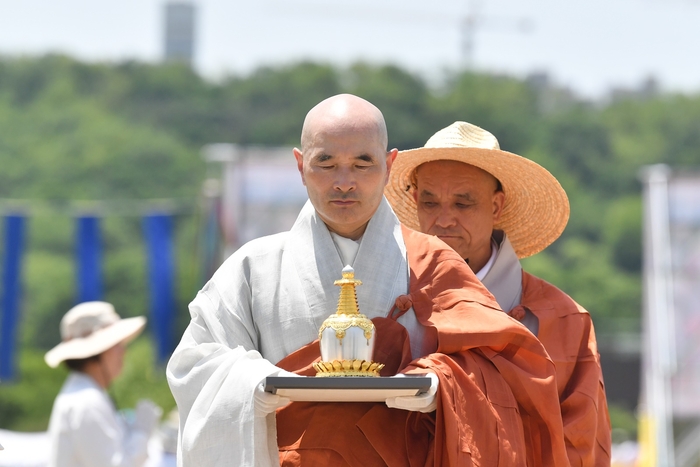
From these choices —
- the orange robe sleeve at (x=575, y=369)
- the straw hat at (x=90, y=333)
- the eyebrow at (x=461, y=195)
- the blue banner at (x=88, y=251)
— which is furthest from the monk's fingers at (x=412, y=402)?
the blue banner at (x=88, y=251)

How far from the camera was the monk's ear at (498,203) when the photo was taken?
453cm

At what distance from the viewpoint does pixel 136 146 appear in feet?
204

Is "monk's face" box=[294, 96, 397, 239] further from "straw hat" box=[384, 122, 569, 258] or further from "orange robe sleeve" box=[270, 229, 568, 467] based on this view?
"straw hat" box=[384, 122, 569, 258]

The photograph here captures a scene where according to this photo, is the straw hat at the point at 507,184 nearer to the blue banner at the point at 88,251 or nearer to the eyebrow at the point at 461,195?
the eyebrow at the point at 461,195

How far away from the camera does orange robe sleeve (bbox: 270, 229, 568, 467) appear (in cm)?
327

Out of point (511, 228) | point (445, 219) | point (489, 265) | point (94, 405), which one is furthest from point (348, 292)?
point (94, 405)

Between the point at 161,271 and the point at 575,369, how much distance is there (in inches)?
500

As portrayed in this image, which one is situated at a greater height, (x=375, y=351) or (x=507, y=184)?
(x=507, y=184)

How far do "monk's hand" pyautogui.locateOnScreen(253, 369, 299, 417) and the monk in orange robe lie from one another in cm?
103

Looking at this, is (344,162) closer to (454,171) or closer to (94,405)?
(454,171)

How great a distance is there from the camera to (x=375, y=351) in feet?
11.2

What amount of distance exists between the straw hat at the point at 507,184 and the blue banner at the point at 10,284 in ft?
34.2

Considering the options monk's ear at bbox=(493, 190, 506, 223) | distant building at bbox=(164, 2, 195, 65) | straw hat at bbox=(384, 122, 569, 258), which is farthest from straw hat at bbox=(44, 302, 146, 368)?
distant building at bbox=(164, 2, 195, 65)

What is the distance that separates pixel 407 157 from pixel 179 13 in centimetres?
8645
